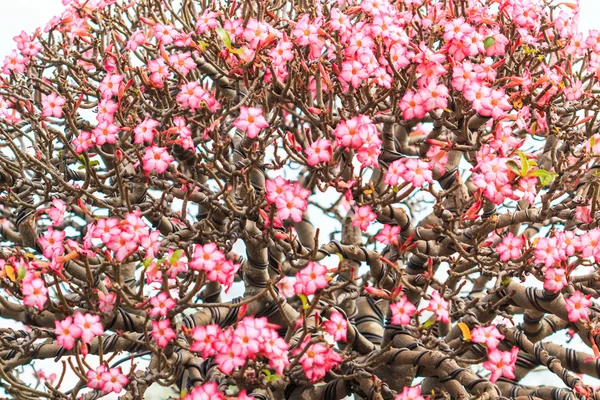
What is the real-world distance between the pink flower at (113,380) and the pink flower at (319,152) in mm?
1824

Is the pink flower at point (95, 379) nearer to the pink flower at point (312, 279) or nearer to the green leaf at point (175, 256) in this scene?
the green leaf at point (175, 256)

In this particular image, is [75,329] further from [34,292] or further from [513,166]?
[513,166]

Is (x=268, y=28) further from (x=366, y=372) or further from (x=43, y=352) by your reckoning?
(x=43, y=352)

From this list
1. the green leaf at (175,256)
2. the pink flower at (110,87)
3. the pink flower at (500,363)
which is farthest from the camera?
the pink flower at (110,87)

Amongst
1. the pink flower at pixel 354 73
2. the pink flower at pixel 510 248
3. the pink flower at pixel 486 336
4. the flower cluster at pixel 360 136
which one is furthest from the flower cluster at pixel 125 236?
the pink flower at pixel 510 248

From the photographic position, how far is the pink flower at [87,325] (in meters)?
4.27

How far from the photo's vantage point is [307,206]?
537cm

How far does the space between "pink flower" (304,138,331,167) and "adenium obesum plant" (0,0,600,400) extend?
13 millimetres

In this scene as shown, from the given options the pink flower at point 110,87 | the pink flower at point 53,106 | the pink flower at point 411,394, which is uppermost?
the pink flower at point 53,106

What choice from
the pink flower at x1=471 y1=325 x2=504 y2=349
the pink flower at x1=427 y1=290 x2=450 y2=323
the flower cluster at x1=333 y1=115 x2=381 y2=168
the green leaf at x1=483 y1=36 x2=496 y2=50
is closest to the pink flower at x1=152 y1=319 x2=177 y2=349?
the flower cluster at x1=333 y1=115 x2=381 y2=168

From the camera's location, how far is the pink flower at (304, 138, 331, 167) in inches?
180

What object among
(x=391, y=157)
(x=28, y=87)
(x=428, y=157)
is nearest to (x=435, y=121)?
(x=428, y=157)

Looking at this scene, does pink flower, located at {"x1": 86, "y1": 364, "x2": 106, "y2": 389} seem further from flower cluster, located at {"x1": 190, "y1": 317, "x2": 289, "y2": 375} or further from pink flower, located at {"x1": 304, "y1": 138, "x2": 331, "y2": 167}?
pink flower, located at {"x1": 304, "y1": 138, "x2": 331, "y2": 167}

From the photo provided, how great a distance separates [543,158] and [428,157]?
6.52ft
